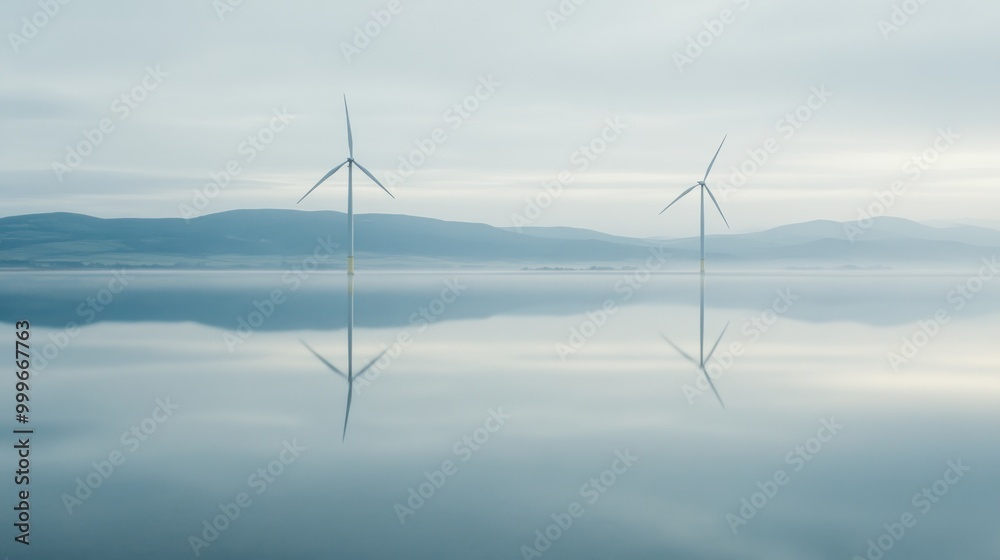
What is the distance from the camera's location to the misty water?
7441mm

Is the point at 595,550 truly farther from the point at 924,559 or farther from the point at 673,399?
the point at 673,399

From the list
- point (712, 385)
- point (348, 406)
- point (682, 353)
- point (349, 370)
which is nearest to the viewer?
point (348, 406)

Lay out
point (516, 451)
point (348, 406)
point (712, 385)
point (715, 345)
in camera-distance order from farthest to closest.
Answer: point (715, 345) → point (712, 385) → point (348, 406) → point (516, 451)

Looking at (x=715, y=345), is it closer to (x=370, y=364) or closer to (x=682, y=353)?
(x=682, y=353)

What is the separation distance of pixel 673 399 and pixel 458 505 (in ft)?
20.8

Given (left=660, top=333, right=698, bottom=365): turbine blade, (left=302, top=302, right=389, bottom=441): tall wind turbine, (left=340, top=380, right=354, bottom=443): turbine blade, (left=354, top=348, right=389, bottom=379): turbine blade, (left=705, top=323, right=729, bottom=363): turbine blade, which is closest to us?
(left=340, top=380, right=354, bottom=443): turbine blade

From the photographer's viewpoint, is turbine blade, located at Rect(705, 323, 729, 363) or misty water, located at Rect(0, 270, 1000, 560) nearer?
misty water, located at Rect(0, 270, 1000, 560)

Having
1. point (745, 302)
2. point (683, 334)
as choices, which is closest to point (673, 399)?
point (683, 334)

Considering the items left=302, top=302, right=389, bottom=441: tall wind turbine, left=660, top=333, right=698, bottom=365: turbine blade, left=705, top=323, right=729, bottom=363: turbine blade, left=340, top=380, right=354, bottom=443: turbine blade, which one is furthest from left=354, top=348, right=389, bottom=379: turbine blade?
left=705, top=323, right=729, bottom=363: turbine blade

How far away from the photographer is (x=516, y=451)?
1039cm

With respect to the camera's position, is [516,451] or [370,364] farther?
[370,364]

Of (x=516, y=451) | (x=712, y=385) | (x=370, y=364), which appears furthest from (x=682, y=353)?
(x=516, y=451)

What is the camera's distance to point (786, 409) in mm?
13055

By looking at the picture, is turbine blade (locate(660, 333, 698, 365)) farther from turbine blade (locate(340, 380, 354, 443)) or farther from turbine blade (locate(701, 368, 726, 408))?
turbine blade (locate(340, 380, 354, 443))
